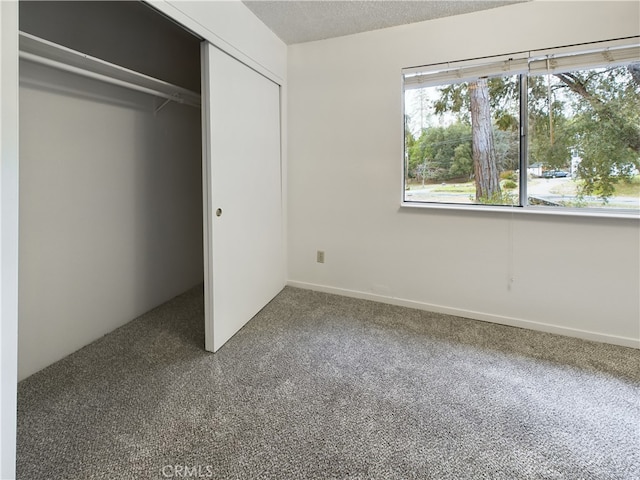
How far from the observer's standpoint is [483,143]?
2512mm

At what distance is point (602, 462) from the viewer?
1.30 metres

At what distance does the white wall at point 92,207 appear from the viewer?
1793 mm

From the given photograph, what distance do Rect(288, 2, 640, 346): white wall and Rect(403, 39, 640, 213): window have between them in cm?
13

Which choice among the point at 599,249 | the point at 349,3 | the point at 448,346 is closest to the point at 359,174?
the point at 349,3

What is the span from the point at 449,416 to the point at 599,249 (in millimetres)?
1607

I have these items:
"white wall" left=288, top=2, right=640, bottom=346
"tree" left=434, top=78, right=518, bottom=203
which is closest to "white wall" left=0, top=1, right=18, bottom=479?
"white wall" left=288, top=2, right=640, bottom=346

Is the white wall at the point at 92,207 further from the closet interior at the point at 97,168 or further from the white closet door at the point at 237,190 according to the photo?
the white closet door at the point at 237,190

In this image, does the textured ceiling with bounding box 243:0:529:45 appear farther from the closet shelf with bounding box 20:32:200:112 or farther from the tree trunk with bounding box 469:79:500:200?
the closet shelf with bounding box 20:32:200:112

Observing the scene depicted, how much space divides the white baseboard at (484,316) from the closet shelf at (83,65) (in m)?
1.98

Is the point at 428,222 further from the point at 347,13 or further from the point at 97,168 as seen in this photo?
the point at 97,168

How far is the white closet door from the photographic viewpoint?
1.98 metres

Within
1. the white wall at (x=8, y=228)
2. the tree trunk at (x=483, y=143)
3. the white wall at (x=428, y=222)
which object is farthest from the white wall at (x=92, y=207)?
the tree trunk at (x=483, y=143)

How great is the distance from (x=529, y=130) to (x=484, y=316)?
1429 mm

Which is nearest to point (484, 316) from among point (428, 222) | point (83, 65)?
point (428, 222)
